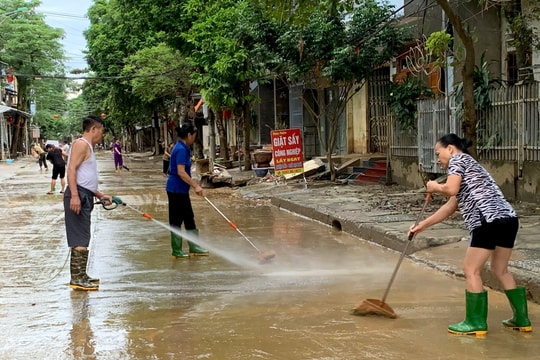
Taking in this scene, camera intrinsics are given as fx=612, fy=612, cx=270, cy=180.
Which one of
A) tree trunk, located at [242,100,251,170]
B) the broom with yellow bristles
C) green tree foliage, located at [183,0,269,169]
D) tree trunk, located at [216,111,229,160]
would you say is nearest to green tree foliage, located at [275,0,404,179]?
green tree foliage, located at [183,0,269,169]

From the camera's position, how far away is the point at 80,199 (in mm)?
6375

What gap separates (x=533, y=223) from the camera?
28.8ft

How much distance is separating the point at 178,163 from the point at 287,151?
9009mm

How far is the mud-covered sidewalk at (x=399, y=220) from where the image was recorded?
6720 millimetres

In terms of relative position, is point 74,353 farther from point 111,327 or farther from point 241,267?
point 241,267

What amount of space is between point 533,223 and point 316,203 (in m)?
5.02

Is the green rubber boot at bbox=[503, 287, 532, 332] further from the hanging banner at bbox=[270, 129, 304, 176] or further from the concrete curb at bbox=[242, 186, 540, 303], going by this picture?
the hanging banner at bbox=[270, 129, 304, 176]

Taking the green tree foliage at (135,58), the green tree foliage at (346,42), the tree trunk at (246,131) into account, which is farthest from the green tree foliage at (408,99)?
the green tree foliage at (135,58)

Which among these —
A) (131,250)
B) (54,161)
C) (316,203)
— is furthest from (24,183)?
(131,250)

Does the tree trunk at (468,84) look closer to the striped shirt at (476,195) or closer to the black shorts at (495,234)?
the striped shirt at (476,195)

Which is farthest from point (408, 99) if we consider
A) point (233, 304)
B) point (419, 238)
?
point (233, 304)

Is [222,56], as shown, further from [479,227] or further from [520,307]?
[520,307]

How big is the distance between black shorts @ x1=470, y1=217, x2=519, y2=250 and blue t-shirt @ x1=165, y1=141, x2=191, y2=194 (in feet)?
14.2

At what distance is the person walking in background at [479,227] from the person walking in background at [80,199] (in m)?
3.51
